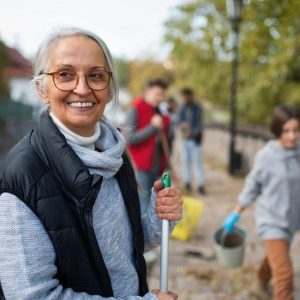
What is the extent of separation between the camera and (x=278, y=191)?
119 inches

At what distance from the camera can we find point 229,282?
12.5 feet

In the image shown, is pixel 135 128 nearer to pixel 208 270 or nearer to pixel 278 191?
pixel 208 270

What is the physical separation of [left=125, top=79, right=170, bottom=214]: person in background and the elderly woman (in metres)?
2.73

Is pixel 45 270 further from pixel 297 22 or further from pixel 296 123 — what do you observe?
pixel 297 22

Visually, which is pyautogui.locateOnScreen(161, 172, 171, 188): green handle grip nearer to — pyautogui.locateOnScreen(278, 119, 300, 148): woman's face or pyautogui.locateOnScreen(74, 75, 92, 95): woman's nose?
pyautogui.locateOnScreen(74, 75, 92, 95): woman's nose

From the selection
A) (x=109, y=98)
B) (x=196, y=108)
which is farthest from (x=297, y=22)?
(x=109, y=98)

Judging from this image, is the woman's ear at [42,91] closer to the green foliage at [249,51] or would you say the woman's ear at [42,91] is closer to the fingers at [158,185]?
the fingers at [158,185]

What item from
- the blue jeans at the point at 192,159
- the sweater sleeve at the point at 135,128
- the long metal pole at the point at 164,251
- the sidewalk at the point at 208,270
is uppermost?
the sweater sleeve at the point at 135,128

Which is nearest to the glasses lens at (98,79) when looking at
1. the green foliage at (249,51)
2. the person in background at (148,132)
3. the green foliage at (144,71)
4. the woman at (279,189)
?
the woman at (279,189)

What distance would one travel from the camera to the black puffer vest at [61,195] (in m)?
1.21

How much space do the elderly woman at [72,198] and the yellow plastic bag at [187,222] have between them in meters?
3.37

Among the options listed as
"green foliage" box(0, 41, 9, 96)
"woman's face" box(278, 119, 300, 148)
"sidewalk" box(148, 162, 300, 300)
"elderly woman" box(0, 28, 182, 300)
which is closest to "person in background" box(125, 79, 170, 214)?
"sidewalk" box(148, 162, 300, 300)

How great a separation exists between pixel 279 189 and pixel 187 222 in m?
2.14

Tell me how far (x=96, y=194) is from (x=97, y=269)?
0.26m
